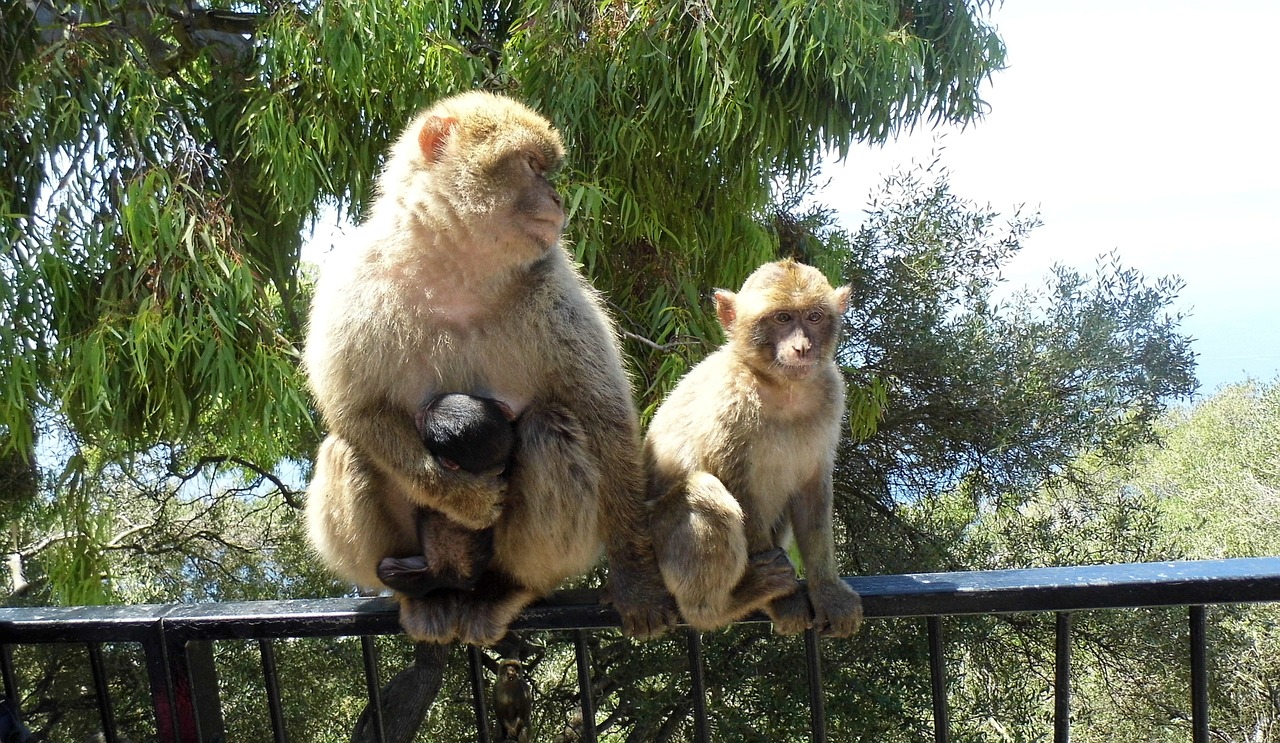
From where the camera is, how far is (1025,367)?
361 inches

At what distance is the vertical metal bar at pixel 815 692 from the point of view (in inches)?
79.1

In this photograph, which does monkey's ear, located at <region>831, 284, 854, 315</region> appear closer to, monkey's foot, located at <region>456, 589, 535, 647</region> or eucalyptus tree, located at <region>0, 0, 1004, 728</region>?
monkey's foot, located at <region>456, 589, 535, 647</region>

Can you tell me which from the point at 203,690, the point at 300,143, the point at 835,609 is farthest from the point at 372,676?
the point at 300,143

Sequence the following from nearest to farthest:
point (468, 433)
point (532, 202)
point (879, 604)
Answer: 1. point (879, 604)
2. point (468, 433)
3. point (532, 202)

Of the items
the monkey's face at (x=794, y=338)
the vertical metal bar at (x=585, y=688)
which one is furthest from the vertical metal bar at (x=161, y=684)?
the monkey's face at (x=794, y=338)

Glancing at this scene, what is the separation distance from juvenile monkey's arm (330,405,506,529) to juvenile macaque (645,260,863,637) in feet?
1.39

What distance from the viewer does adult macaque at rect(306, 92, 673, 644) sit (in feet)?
8.57

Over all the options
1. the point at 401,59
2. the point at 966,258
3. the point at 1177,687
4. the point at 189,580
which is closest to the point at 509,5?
the point at 401,59

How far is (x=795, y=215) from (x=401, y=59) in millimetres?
4250

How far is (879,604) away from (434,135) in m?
1.69

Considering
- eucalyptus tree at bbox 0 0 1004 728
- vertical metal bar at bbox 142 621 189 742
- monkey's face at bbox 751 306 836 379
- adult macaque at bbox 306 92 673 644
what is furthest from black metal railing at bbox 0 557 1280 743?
eucalyptus tree at bbox 0 0 1004 728

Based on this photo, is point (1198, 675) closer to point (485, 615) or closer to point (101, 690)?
point (485, 615)

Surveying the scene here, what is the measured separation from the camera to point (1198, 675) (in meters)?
1.90

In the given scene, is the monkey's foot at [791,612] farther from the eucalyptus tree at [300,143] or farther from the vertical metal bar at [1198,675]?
the eucalyptus tree at [300,143]
